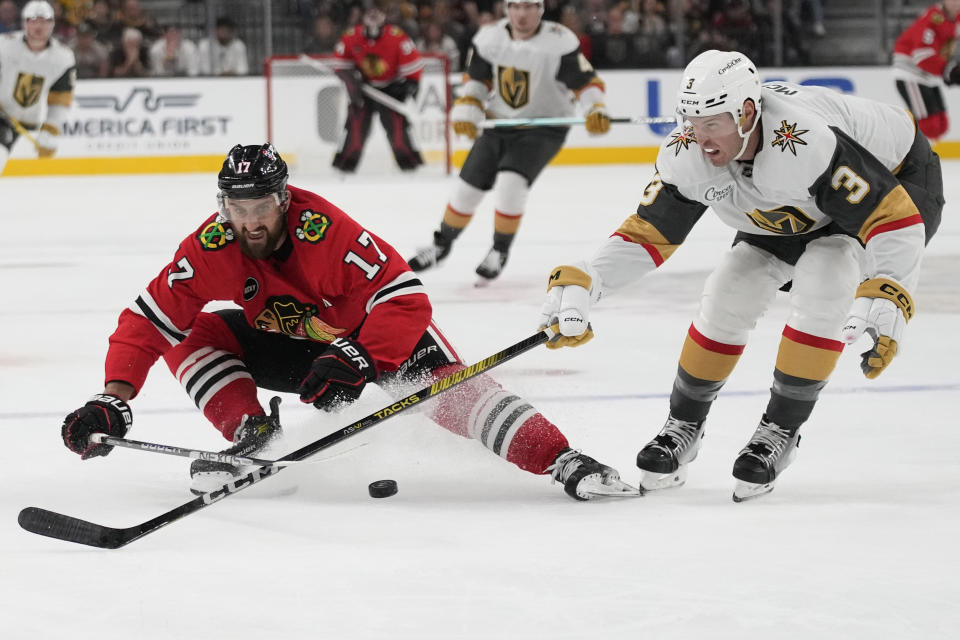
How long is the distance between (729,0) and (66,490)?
930 centimetres

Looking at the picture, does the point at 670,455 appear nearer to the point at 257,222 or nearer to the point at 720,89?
the point at 720,89

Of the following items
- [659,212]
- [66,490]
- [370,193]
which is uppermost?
[659,212]

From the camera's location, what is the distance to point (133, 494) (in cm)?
265

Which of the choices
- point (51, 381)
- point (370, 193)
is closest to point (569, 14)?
point (370, 193)

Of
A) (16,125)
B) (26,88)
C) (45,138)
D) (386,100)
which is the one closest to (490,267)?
(45,138)

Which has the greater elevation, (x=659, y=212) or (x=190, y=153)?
(x=659, y=212)

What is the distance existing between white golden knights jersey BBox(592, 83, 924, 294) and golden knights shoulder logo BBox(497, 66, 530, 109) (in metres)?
3.27

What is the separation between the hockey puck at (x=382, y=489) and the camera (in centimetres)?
257

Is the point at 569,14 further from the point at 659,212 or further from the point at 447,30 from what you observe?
the point at 659,212

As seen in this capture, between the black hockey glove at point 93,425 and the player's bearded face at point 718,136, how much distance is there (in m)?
1.15

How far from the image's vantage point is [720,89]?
2330mm

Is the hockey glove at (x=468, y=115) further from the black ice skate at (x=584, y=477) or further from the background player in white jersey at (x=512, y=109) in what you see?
the black ice skate at (x=584, y=477)

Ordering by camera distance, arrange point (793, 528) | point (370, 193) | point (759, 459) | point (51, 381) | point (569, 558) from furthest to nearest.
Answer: point (370, 193)
point (51, 381)
point (759, 459)
point (793, 528)
point (569, 558)

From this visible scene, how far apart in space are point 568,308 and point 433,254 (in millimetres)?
3236
